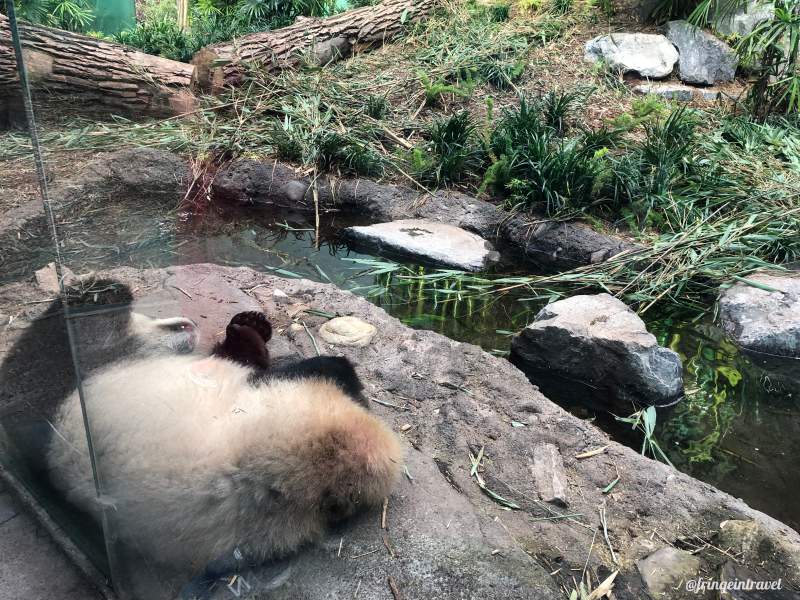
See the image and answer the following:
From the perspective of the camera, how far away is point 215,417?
1808 mm

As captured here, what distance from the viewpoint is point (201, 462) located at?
1.72 m

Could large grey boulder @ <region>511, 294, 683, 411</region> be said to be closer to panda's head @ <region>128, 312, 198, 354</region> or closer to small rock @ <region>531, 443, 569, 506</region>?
small rock @ <region>531, 443, 569, 506</region>

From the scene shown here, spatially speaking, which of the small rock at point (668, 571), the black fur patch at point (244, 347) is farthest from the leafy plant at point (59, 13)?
the small rock at point (668, 571)

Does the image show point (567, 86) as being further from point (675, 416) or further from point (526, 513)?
point (526, 513)

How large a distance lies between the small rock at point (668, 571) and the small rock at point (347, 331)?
5.56 ft

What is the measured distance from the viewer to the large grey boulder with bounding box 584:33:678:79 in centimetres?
833

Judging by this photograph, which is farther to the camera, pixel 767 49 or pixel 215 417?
pixel 767 49

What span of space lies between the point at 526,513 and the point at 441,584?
578 millimetres

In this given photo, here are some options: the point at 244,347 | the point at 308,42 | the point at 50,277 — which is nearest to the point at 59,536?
the point at 50,277

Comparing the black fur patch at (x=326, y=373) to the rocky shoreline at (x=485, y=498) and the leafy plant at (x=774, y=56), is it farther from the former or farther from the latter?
the leafy plant at (x=774, y=56)

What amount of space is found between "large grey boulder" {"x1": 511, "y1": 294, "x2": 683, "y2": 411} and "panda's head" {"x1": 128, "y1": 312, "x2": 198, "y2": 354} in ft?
7.22

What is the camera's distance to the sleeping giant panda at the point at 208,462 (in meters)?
1.63

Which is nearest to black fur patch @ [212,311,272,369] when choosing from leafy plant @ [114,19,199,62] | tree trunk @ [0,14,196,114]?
tree trunk @ [0,14,196,114]

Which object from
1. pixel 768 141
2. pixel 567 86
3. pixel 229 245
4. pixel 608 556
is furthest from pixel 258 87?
pixel 608 556
